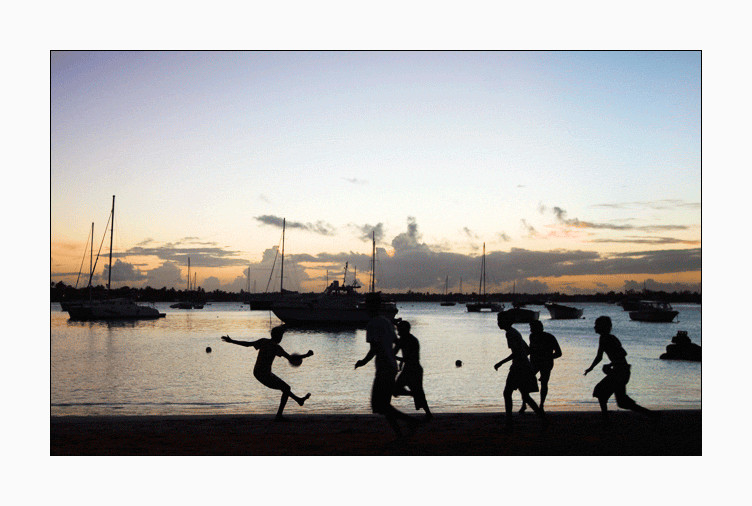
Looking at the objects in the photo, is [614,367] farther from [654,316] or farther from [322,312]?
[654,316]

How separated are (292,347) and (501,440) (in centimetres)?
4325

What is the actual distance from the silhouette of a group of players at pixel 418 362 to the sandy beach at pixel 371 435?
34 centimetres

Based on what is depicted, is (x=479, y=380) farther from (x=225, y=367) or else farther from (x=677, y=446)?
(x=677, y=446)

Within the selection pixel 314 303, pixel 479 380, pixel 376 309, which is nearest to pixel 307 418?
pixel 376 309

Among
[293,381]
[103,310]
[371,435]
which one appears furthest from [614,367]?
[103,310]

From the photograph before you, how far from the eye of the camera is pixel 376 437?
9.38 m

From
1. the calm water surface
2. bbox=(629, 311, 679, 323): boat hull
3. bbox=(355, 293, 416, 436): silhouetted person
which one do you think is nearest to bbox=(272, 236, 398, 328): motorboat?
the calm water surface

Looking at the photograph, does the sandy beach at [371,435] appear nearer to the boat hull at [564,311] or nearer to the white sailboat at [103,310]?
the white sailboat at [103,310]

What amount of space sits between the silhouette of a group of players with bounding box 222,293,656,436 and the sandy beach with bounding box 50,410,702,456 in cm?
34

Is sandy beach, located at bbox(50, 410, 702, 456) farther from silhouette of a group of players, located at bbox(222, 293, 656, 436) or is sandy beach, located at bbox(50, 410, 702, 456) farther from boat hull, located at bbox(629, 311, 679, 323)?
boat hull, located at bbox(629, 311, 679, 323)

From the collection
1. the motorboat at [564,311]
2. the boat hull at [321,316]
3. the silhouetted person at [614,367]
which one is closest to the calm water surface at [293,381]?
the silhouetted person at [614,367]

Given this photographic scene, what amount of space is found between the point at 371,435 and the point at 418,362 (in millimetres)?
1332

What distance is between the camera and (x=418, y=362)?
32.8 ft

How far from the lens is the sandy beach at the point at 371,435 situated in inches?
336
